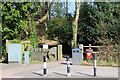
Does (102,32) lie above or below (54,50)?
above

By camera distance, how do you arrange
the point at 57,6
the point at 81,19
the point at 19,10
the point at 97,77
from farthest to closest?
the point at 57,6 → the point at 81,19 → the point at 19,10 → the point at 97,77

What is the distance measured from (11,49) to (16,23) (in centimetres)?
363

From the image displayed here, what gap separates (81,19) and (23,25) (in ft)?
20.1

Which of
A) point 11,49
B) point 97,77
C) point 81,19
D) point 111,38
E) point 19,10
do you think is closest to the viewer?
point 97,77

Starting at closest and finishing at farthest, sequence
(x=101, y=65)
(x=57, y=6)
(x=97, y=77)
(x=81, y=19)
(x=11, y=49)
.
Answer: (x=97, y=77) → (x=101, y=65) → (x=11, y=49) → (x=81, y=19) → (x=57, y=6)

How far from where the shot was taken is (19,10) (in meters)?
17.7

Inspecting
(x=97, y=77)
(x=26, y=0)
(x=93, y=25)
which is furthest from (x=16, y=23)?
(x=97, y=77)

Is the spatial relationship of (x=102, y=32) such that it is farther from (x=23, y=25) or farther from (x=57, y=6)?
(x=57, y=6)

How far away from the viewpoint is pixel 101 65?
13.1 meters

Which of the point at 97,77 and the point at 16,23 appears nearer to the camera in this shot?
the point at 97,77

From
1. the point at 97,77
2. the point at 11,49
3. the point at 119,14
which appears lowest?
the point at 97,77

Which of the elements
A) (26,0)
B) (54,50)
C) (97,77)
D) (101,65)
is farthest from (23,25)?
(97,77)

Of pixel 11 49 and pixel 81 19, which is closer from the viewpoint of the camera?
pixel 11 49

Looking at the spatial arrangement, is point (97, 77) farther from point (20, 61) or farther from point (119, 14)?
point (119, 14)
